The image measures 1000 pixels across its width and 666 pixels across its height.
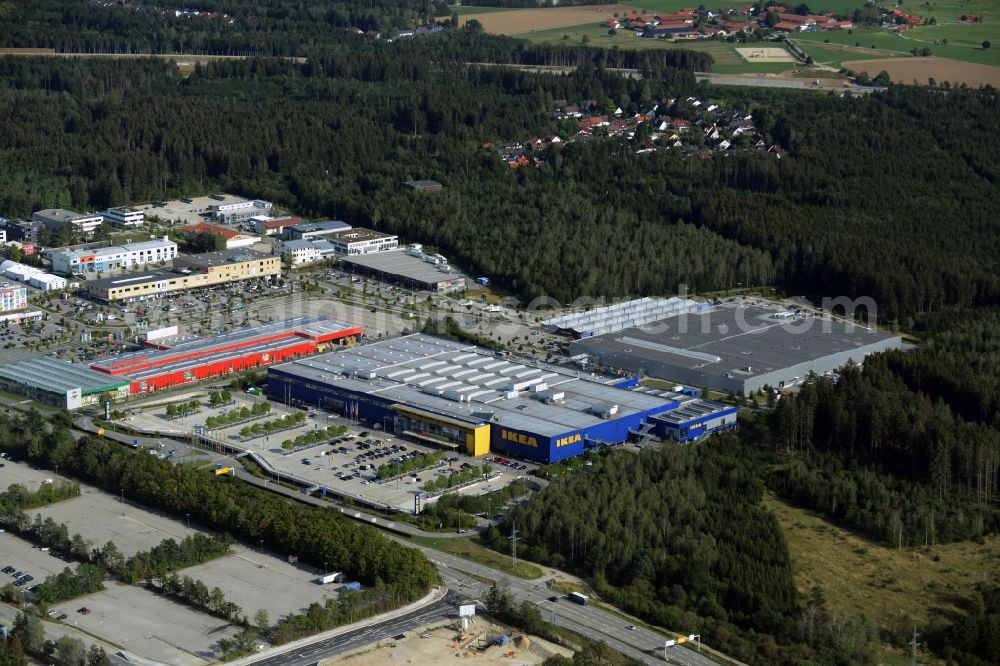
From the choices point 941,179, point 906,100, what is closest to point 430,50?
point 906,100

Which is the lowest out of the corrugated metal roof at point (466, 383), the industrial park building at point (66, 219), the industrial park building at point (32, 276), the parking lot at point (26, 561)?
the parking lot at point (26, 561)

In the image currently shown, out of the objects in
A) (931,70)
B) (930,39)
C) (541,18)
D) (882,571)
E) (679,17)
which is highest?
(679,17)

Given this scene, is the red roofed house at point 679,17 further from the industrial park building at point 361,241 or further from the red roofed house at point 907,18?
the industrial park building at point 361,241

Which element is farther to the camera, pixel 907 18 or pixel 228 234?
pixel 907 18

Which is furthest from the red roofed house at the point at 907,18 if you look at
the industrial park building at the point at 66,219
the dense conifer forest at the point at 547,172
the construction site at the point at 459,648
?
the construction site at the point at 459,648

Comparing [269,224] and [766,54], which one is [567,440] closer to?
[269,224]

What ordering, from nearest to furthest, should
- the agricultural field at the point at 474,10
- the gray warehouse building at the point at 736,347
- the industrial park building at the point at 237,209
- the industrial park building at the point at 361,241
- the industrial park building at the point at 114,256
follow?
the gray warehouse building at the point at 736,347 < the industrial park building at the point at 114,256 < the industrial park building at the point at 361,241 < the industrial park building at the point at 237,209 < the agricultural field at the point at 474,10

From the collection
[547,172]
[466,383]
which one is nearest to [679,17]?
[547,172]
